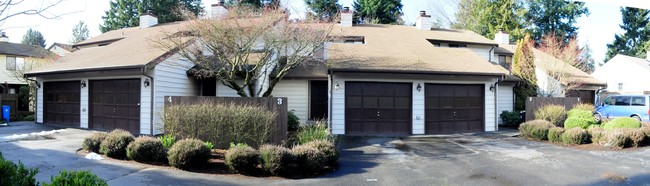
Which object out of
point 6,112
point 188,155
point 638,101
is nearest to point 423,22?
point 638,101

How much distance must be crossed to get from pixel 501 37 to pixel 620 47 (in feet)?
92.2

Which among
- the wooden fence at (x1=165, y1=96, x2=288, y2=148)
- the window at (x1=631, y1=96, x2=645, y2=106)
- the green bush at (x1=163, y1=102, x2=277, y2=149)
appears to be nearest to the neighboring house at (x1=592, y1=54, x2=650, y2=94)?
the window at (x1=631, y1=96, x2=645, y2=106)

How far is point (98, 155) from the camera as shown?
28.9ft

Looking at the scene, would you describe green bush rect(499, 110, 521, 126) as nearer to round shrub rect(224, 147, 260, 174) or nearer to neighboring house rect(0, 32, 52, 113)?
round shrub rect(224, 147, 260, 174)

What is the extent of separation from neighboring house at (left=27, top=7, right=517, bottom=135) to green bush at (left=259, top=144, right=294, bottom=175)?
21.1 ft

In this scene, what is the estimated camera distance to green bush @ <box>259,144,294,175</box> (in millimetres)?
7488

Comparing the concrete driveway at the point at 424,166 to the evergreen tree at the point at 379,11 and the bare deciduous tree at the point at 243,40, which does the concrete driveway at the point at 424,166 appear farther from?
the evergreen tree at the point at 379,11

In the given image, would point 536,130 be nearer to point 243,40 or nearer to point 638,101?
point 638,101

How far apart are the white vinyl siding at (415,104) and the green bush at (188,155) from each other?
6.68 m

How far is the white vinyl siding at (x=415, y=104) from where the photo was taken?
14.1m

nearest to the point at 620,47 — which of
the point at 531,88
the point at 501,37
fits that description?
the point at 501,37

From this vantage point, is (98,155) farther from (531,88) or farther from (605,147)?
(531,88)

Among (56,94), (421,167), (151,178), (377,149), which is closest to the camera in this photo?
(151,178)

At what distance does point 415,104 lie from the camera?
48.0 ft
